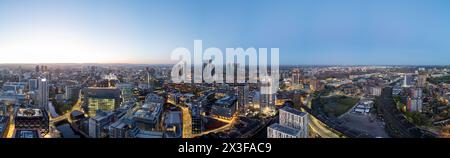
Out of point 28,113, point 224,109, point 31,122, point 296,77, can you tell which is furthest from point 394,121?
point 28,113

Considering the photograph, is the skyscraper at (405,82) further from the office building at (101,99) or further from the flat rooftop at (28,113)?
the flat rooftop at (28,113)

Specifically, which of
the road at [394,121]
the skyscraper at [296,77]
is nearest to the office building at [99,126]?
the skyscraper at [296,77]

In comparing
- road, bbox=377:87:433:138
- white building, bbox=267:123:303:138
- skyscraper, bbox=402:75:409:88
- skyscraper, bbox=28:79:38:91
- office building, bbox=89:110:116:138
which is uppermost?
skyscraper, bbox=402:75:409:88

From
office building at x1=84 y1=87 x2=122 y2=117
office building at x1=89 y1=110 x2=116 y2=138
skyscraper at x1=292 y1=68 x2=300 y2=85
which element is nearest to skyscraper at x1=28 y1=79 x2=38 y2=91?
office building at x1=84 y1=87 x2=122 y2=117

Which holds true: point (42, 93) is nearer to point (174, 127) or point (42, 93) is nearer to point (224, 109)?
point (174, 127)

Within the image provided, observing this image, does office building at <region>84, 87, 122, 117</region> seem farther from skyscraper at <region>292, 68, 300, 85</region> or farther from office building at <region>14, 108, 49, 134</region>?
skyscraper at <region>292, 68, 300, 85</region>

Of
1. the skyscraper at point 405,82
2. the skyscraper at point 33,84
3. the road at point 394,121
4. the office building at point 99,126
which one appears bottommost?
the office building at point 99,126
